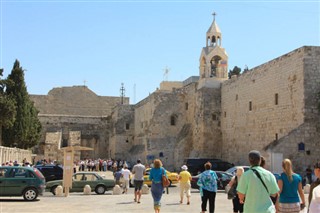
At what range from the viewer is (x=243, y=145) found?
29.8m

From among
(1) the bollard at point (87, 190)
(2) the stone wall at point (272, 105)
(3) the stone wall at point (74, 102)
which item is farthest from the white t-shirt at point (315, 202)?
(3) the stone wall at point (74, 102)

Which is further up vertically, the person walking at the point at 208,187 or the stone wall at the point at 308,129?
the stone wall at the point at 308,129

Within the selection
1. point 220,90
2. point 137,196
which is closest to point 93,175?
point 137,196

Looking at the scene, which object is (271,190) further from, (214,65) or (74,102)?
(74,102)

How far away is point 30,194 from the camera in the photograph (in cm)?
1562

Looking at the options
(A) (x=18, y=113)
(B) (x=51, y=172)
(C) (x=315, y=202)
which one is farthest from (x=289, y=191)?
(A) (x=18, y=113)

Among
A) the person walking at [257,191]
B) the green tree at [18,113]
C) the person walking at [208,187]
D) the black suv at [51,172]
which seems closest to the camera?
the person walking at [257,191]

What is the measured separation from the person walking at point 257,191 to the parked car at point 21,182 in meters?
10.9

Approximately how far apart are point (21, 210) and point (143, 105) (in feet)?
98.7

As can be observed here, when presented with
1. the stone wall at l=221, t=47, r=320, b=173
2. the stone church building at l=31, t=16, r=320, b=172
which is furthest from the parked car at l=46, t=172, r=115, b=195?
the stone wall at l=221, t=47, r=320, b=173

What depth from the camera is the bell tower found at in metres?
34.6

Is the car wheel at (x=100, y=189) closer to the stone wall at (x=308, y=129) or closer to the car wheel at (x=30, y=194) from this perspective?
the car wheel at (x=30, y=194)

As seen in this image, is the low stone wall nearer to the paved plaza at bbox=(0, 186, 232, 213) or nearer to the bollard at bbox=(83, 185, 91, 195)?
the bollard at bbox=(83, 185, 91, 195)

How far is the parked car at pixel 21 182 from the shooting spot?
607 inches
